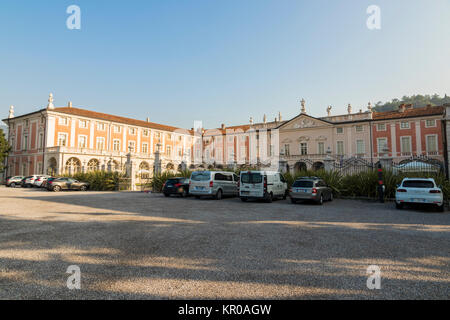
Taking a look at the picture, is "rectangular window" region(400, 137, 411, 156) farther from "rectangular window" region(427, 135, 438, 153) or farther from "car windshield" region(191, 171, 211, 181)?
"car windshield" region(191, 171, 211, 181)

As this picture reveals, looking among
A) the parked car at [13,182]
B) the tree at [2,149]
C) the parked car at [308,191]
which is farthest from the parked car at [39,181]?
the parked car at [308,191]

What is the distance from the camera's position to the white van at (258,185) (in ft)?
46.8

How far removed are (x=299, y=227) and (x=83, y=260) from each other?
528 centimetres

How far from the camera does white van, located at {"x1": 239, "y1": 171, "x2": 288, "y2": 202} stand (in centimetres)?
1426

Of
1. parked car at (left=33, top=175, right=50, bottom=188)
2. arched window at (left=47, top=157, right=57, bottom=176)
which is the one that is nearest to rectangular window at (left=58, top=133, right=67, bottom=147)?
arched window at (left=47, top=157, right=57, bottom=176)

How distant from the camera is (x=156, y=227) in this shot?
7.11m

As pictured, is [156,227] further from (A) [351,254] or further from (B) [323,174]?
(B) [323,174]

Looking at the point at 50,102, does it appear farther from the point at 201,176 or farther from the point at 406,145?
the point at 406,145

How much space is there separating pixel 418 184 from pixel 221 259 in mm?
10525

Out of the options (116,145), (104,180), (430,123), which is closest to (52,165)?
(116,145)

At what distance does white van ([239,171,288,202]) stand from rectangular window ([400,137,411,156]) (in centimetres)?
3739

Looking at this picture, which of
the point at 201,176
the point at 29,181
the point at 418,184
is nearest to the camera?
the point at 418,184

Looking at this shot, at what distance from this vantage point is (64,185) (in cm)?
2564
